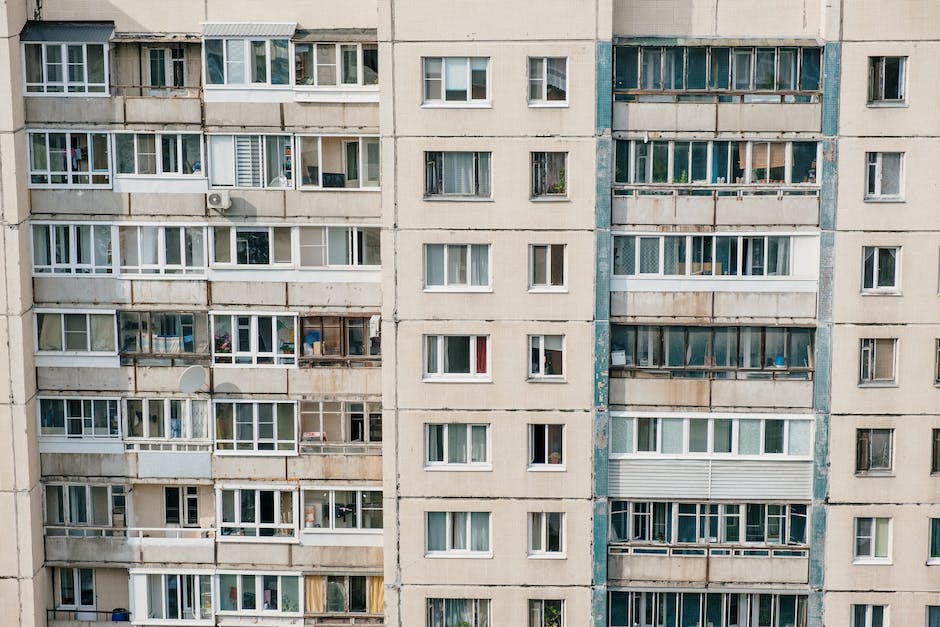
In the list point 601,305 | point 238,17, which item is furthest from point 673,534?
point 238,17

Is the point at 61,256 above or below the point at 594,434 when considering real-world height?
above

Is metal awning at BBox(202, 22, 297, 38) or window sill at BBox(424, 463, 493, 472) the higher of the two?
metal awning at BBox(202, 22, 297, 38)

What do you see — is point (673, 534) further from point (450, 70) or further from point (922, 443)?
point (450, 70)

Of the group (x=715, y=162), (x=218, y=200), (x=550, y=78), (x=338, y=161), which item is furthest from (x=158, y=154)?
(x=715, y=162)

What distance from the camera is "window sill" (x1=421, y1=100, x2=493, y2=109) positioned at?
114 feet

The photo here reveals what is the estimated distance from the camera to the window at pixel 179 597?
38281mm

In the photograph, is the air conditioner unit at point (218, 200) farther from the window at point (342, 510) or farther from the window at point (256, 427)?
the window at point (342, 510)

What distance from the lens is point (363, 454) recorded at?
123ft

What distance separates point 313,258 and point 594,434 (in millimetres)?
8494

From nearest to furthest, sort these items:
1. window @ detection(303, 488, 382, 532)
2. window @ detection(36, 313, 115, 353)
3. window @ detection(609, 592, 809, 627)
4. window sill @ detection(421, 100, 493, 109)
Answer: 1. window sill @ detection(421, 100, 493, 109)
2. window @ detection(36, 313, 115, 353)
3. window @ detection(609, 592, 809, 627)
4. window @ detection(303, 488, 382, 532)

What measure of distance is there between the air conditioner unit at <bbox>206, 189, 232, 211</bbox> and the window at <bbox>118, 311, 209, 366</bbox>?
9.85ft

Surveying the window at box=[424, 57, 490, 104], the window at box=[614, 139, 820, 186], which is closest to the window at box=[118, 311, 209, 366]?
the window at box=[424, 57, 490, 104]

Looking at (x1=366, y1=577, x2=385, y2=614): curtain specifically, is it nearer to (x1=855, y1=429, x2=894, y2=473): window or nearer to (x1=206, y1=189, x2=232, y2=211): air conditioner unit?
(x1=206, y1=189, x2=232, y2=211): air conditioner unit

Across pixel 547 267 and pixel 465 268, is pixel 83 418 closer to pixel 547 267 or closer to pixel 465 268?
pixel 465 268
